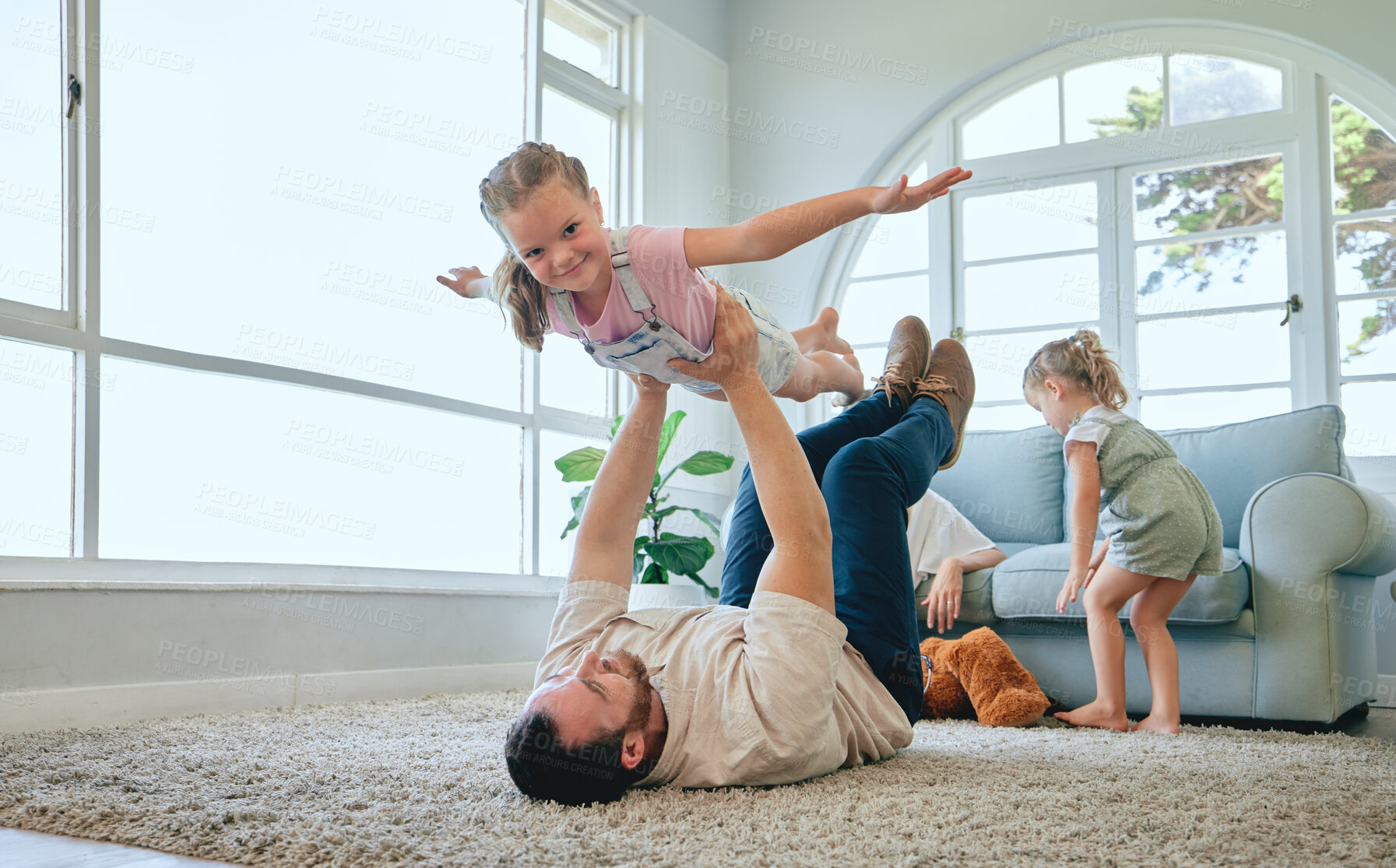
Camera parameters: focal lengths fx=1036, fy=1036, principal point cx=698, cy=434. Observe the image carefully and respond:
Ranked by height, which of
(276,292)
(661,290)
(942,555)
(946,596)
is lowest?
(946,596)

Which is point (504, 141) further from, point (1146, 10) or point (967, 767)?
point (967, 767)

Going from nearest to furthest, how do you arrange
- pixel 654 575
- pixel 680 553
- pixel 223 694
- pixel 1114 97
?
pixel 223 694 < pixel 680 553 < pixel 654 575 < pixel 1114 97

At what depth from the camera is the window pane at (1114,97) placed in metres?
4.48

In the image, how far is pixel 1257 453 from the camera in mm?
3424

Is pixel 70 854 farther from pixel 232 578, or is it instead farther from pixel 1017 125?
pixel 1017 125

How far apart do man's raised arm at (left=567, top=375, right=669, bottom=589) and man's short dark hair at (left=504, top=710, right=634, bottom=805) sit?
0.37m

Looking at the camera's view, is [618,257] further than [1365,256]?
No

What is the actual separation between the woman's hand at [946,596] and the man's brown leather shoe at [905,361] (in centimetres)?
92

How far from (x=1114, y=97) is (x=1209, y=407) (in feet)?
4.69

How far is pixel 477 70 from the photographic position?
4254 millimetres

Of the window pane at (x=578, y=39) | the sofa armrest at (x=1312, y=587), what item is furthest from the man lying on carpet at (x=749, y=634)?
the window pane at (x=578, y=39)

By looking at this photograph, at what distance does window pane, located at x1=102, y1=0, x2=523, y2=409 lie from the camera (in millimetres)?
2982

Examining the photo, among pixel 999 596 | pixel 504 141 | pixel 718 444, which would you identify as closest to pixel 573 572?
pixel 999 596

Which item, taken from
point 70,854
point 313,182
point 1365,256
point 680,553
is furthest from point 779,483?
point 1365,256
